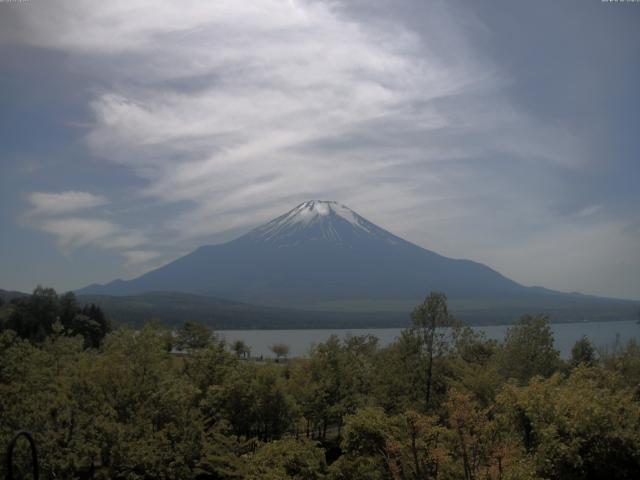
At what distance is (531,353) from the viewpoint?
1184 inches

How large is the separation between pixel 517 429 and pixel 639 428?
11.6 ft

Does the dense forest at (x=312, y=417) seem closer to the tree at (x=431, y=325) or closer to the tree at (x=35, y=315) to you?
the tree at (x=431, y=325)

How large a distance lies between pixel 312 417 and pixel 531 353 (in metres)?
12.3

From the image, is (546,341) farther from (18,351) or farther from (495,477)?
(18,351)

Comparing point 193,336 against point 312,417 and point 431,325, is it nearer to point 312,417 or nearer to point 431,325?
point 312,417

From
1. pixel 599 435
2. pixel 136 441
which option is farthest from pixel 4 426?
pixel 599 435

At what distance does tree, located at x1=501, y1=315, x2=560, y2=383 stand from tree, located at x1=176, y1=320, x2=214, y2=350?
23.5m

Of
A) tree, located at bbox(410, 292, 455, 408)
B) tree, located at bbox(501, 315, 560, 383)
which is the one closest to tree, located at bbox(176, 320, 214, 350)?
tree, located at bbox(410, 292, 455, 408)

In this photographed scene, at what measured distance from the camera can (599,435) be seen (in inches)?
634

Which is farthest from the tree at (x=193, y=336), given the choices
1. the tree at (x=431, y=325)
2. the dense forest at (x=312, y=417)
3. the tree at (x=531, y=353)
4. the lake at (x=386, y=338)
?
the tree at (x=531, y=353)

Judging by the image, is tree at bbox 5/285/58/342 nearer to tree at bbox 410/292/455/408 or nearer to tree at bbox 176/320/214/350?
tree at bbox 176/320/214/350

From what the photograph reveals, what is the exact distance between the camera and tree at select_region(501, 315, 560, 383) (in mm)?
29750

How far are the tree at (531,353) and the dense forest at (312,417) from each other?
3797 mm

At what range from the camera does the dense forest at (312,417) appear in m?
15.7
